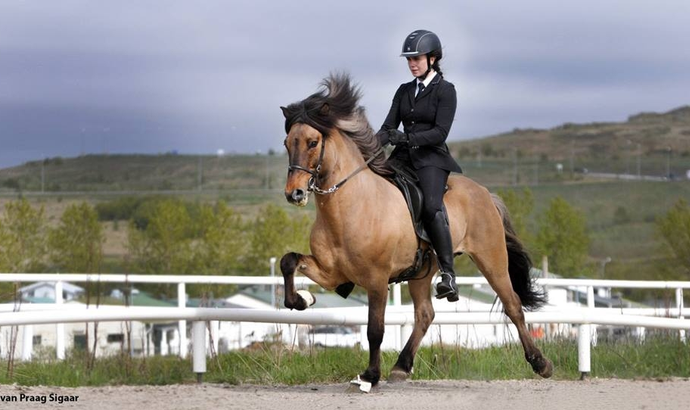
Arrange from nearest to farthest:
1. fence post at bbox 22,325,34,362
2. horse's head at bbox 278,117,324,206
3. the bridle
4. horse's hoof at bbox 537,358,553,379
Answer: horse's head at bbox 278,117,324,206 < the bridle < horse's hoof at bbox 537,358,553,379 < fence post at bbox 22,325,34,362

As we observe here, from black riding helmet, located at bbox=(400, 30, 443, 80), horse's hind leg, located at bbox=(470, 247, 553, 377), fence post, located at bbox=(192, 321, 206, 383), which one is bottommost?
fence post, located at bbox=(192, 321, 206, 383)

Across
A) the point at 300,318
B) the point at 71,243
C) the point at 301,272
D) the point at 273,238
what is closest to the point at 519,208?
the point at 273,238

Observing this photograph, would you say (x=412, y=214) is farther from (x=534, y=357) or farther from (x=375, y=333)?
(x=534, y=357)

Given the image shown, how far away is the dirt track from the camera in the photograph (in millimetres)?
9125

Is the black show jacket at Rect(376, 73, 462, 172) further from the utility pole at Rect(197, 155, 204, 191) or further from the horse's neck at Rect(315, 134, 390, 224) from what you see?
the utility pole at Rect(197, 155, 204, 191)

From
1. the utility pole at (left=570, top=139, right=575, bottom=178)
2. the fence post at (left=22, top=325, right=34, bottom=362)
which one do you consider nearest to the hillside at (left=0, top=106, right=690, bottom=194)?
the utility pole at (left=570, top=139, right=575, bottom=178)

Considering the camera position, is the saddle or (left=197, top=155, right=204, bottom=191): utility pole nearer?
the saddle

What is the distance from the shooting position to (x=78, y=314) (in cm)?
1016

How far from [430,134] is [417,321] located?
1.89 metres

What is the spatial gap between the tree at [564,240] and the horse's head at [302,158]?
42871mm

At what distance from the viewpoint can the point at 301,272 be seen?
9.86 metres

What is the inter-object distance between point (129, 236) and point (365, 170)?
47.5 meters

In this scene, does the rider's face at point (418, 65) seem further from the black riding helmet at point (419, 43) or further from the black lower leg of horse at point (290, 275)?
the black lower leg of horse at point (290, 275)

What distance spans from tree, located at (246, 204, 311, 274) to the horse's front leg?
149 feet
